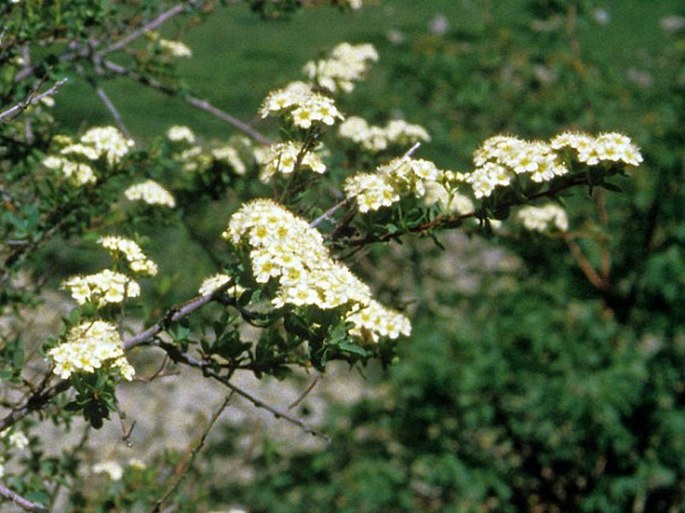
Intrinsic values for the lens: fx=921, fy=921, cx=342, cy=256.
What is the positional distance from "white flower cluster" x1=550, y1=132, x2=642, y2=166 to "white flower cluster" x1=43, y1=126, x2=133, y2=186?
4.00 ft

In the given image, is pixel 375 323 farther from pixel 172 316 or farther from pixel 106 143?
pixel 106 143

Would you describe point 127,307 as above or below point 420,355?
above

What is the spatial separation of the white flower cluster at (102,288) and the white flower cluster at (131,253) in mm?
44

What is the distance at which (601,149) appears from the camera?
166 cm

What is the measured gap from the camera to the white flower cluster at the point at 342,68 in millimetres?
→ 2760

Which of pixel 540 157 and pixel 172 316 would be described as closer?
pixel 540 157

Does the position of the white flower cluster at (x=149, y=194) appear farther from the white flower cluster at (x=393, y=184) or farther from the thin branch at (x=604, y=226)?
the thin branch at (x=604, y=226)

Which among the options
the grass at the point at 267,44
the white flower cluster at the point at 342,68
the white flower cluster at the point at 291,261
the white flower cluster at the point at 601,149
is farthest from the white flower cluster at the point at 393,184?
the grass at the point at 267,44

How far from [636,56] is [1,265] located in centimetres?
1063

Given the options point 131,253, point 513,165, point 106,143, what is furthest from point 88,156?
point 513,165

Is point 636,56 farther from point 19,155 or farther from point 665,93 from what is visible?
point 19,155

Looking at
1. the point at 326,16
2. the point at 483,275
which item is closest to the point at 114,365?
the point at 483,275

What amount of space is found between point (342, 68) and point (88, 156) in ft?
2.74

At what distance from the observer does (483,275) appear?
4.82 metres
